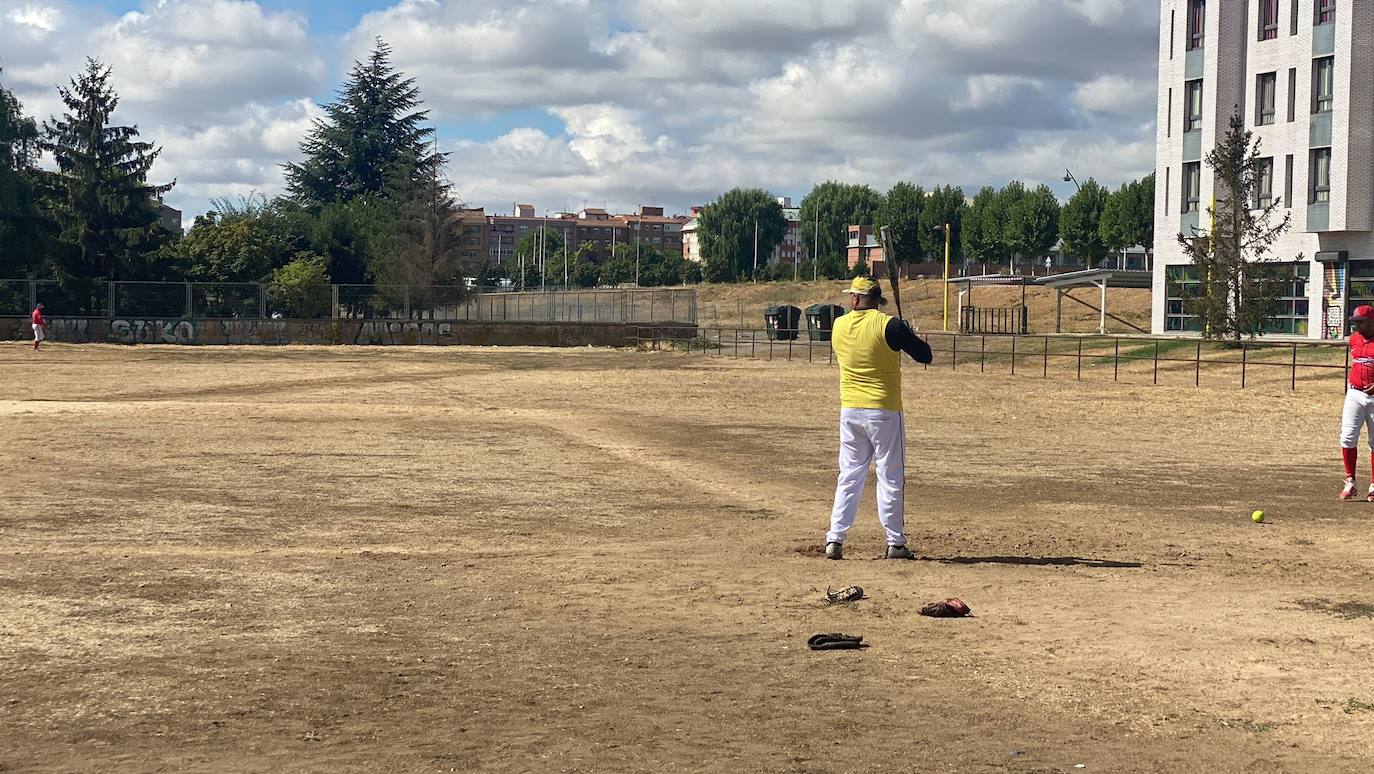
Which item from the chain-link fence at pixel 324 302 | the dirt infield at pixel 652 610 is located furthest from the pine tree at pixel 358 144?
the dirt infield at pixel 652 610

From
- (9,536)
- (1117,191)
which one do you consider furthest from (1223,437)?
(1117,191)

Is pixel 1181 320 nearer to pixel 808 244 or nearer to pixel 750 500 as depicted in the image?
pixel 750 500

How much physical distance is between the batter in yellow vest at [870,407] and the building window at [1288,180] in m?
49.4

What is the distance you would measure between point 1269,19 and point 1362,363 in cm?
4673

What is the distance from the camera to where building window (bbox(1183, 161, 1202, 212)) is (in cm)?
5981

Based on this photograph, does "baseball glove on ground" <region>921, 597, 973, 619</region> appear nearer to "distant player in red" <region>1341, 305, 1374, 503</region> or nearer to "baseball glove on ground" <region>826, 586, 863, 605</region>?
"baseball glove on ground" <region>826, 586, 863, 605</region>

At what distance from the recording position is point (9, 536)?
11.4 meters

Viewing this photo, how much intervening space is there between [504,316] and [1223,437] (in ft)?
152

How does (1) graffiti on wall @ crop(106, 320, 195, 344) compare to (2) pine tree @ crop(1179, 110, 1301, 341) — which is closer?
(2) pine tree @ crop(1179, 110, 1301, 341)

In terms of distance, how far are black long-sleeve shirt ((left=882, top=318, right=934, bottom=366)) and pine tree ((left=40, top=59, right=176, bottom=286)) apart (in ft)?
196

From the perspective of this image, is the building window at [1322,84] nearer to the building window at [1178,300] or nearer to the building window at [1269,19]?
the building window at [1269,19]

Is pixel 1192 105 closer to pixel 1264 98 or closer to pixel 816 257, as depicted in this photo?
pixel 1264 98

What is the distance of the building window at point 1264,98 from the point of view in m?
56.0

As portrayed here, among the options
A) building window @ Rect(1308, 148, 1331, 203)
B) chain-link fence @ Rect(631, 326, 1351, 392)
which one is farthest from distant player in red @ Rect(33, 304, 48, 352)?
building window @ Rect(1308, 148, 1331, 203)
